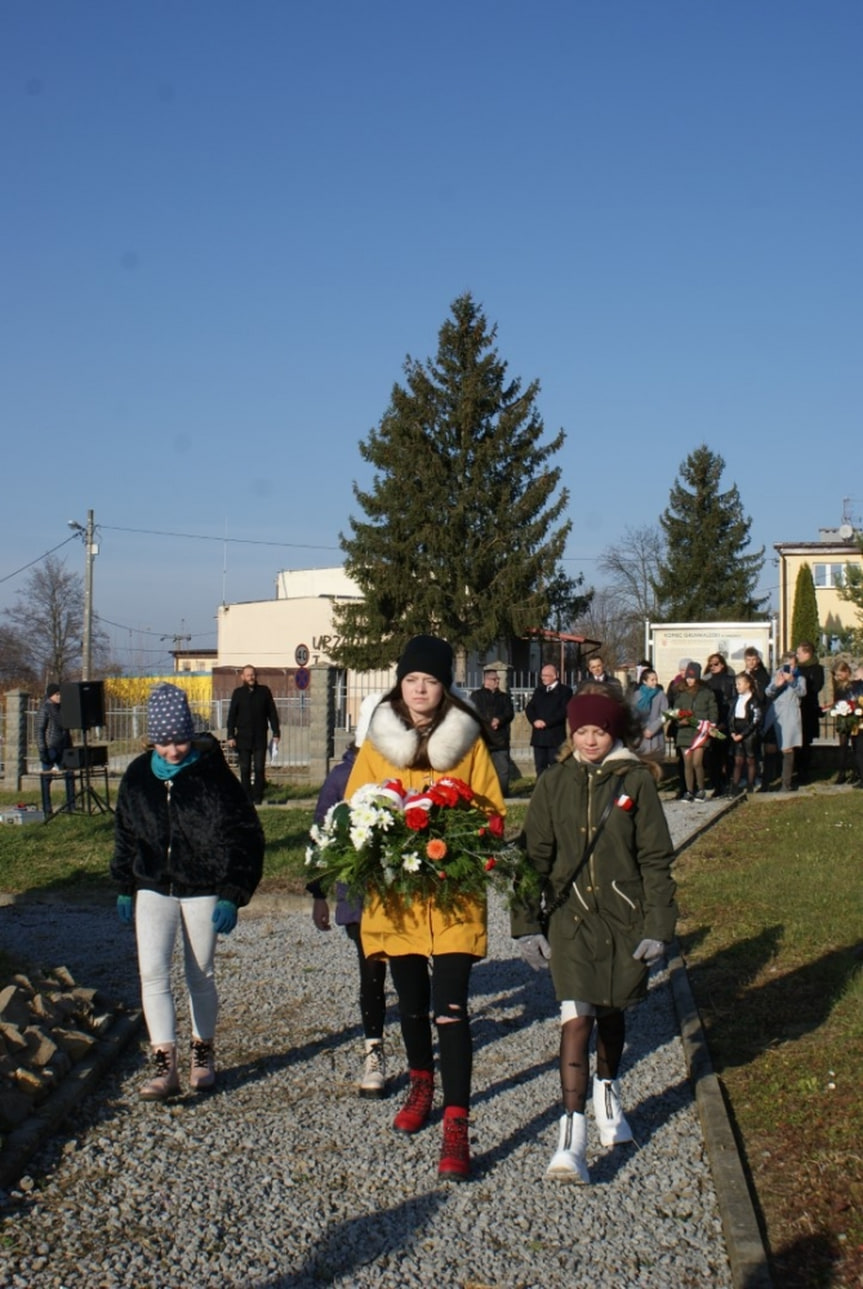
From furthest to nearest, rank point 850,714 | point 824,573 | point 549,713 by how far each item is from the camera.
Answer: point 824,573
point 549,713
point 850,714

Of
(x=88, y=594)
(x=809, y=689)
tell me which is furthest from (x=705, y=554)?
(x=809, y=689)

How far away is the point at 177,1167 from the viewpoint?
5.30 meters

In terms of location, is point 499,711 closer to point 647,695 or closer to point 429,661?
point 647,695

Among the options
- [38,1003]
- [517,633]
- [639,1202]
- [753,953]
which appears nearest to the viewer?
[639,1202]

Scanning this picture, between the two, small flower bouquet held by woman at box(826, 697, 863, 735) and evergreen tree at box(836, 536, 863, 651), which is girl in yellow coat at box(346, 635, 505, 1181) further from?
evergreen tree at box(836, 536, 863, 651)

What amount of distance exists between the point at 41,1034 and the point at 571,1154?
263 centimetres

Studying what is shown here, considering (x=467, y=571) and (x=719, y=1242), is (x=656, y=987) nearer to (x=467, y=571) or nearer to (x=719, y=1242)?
(x=719, y=1242)

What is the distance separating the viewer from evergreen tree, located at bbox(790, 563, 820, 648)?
52.1 meters

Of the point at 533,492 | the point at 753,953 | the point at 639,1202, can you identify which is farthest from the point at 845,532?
the point at 639,1202

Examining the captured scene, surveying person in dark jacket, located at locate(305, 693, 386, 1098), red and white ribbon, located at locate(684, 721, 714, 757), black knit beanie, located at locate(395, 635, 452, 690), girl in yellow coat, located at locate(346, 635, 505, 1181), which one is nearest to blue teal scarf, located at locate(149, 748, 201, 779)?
person in dark jacket, located at locate(305, 693, 386, 1098)

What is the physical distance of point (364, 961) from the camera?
6453 millimetres

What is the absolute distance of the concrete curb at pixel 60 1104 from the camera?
514cm

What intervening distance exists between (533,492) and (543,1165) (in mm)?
44517

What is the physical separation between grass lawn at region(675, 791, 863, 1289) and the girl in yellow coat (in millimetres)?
1309
